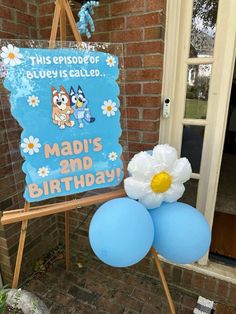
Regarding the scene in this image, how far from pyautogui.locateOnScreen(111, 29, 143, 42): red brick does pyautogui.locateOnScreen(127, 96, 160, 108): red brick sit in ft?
1.12

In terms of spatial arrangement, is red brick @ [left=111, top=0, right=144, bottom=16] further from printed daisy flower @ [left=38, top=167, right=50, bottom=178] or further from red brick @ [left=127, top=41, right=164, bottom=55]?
printed daisy flower @ [left=38, top=167, right=50, bottom=178]

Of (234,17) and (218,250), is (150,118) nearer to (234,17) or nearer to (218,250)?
(234,17)

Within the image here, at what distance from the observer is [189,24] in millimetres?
1406

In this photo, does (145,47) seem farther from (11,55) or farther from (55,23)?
(11,55)

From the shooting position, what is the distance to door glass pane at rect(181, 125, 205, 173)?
154 centimetres

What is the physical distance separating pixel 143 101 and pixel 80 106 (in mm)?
522

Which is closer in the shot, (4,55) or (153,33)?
(4,55)

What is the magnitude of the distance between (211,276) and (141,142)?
3.42 ft

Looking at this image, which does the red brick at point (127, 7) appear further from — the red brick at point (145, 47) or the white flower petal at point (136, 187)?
the white flower petal at point (136, 187)

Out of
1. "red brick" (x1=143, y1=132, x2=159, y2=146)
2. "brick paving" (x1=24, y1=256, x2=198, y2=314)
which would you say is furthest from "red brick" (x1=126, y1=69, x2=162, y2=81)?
"brick paving" (x1=24, y1=256, x2=198, y2=314)

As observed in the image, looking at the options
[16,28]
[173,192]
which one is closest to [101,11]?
[16,28]

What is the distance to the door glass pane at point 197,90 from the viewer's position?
144cm

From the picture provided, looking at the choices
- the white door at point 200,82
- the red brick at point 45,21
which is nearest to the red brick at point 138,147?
the white door at point 200,82

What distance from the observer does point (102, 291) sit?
1.82m
